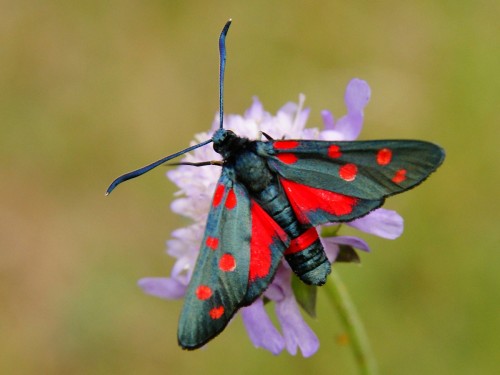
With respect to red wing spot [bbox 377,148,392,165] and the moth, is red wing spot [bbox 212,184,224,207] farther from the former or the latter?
red wing spot [bbox 377,148,392,165]

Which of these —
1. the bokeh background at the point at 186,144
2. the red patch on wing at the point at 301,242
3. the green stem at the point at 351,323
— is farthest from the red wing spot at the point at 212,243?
the bokeh background at the point at 186,144

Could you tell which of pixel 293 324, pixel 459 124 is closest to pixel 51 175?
pixel 459 124

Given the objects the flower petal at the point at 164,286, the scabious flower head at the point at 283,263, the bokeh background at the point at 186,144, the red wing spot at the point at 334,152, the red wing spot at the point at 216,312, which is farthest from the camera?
the bokeh background at the point at 186,144

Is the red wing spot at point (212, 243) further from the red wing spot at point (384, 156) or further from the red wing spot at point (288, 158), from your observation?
the red wing spot at point (384, 156)

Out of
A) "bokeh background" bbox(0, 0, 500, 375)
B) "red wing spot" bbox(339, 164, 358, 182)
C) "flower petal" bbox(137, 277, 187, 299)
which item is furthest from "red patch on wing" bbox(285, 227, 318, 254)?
"bokeh background" bbox(0, 0, 500, 375)

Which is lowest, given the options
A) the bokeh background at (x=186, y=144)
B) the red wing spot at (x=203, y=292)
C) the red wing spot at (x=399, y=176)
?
the red wing spot at (x=203, y=292)

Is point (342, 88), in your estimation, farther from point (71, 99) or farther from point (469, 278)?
point (71, 99)

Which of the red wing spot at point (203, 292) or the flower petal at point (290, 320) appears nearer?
the red wing spot at point (203, 292)
